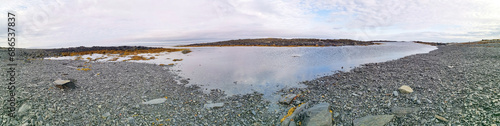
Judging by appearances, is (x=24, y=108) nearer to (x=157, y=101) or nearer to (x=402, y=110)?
(x=157, y=101)

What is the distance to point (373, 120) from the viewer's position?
7215mm

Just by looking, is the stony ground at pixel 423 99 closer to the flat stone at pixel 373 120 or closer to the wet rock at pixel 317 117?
the flat stone at pixel 373 120

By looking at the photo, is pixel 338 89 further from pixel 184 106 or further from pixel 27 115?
pixel 27 115

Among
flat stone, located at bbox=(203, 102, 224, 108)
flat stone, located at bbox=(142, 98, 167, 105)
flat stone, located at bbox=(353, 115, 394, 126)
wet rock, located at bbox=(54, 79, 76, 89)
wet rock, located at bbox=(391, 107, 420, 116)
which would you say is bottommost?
flat stone, located at bbox=(203, 102, 224, 108)

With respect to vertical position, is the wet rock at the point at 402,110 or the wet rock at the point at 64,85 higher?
the wet rock at the point at 64,85

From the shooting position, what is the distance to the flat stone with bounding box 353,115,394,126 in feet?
23.1

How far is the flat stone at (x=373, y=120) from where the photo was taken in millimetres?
7043

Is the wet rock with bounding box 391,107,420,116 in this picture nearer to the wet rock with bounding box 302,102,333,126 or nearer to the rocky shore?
the rocky shore

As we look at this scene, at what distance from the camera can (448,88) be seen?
985cm

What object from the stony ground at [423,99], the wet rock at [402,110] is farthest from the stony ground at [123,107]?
the wet rock at [402,110]

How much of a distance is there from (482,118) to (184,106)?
475 inches

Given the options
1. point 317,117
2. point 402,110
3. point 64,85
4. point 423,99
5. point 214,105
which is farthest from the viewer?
point 64,85

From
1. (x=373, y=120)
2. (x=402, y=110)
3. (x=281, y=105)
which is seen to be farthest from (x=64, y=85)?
(x=402, y=110)

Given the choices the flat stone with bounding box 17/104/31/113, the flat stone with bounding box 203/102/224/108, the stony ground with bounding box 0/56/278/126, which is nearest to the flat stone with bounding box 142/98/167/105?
the stony ground with bounding box 0/56/278/126
